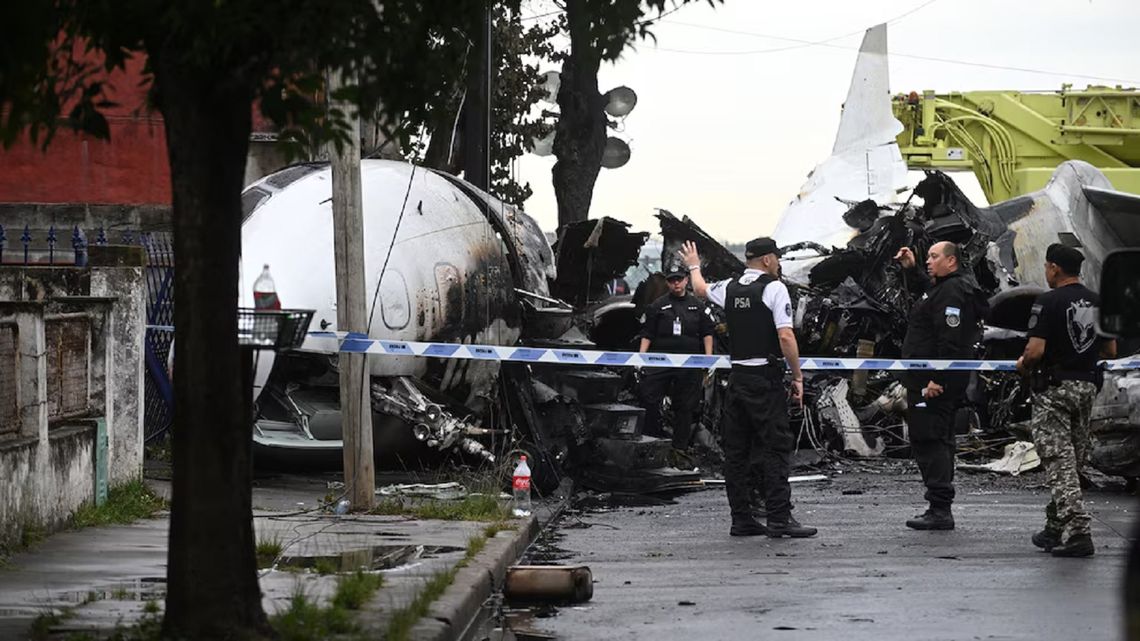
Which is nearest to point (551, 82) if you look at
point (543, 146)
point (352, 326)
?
point (543, 146)

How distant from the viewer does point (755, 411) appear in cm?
1134

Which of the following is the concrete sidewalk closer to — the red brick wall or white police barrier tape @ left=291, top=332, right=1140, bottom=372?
white police barrier tape @ left=291, top=332, right=1140, bottom=372

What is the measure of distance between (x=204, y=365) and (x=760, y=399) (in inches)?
233

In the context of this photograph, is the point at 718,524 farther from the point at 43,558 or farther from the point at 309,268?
the point at 43,558

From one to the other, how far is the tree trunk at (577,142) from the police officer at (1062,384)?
18.0 m

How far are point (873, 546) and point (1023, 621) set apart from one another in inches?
121

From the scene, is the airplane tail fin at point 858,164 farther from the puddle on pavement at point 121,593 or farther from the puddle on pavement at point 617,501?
the puddle on pavement at point 121,593

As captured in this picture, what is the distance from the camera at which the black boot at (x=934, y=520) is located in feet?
37.7

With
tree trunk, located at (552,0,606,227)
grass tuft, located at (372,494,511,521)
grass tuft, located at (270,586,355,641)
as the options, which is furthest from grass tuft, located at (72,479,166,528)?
tree trunk, located at (552,0,606,227)

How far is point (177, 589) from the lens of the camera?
608 cm

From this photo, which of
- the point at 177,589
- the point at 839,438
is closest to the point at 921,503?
the point at 839,438

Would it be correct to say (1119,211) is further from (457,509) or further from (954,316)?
(457,509)

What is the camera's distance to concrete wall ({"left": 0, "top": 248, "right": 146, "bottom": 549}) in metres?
9.65

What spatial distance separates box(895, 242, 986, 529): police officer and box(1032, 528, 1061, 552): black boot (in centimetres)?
121
